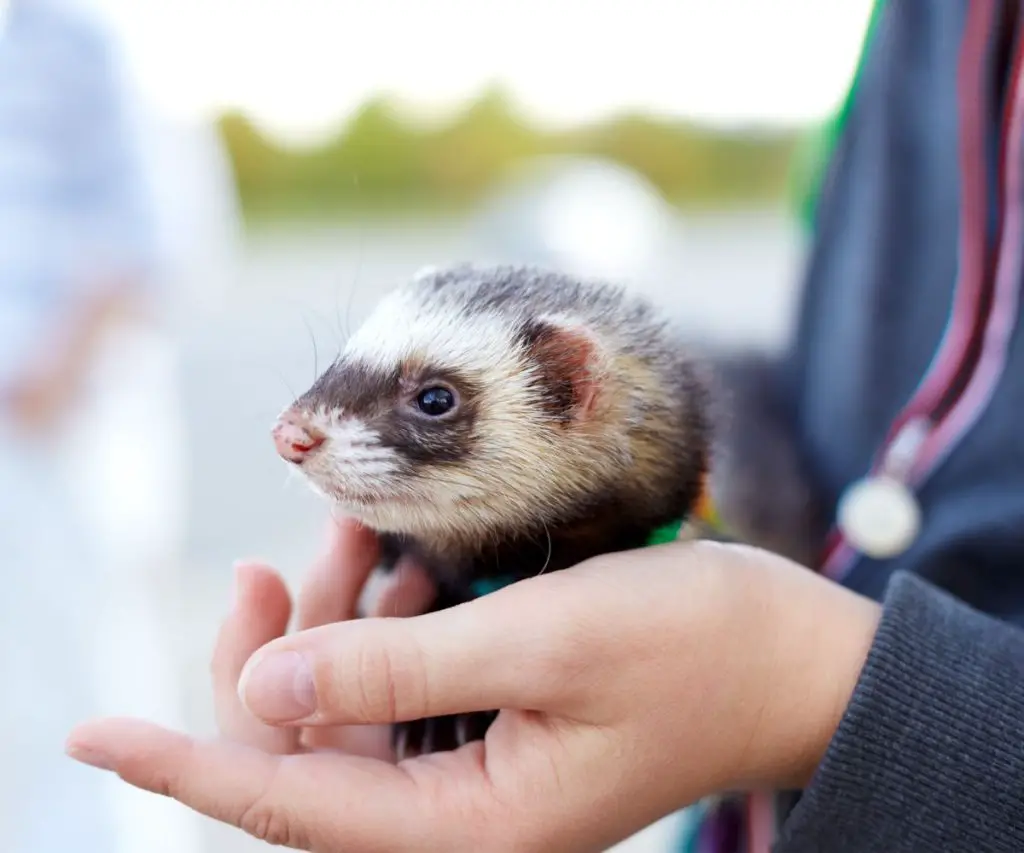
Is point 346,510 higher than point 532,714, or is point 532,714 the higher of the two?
point 346,510

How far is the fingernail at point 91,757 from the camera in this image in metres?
0.58

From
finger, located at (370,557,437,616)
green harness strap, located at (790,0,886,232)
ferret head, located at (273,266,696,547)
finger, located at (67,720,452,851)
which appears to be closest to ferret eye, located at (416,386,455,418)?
ferret head, located at (273,266,696,547)

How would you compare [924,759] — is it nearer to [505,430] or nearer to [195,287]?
[505,430]

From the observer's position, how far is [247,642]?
66 cm

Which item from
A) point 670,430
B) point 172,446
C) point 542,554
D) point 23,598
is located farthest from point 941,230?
point 172,446

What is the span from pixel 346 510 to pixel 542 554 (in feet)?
0.44

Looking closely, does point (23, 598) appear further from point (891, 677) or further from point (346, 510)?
point (891, 677)

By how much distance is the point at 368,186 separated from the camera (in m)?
0.94

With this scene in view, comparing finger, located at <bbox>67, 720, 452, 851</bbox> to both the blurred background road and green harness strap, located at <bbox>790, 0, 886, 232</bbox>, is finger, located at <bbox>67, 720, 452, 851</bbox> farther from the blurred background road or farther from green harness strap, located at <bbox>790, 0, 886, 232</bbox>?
green harness strap, located at <bbox>790, 0, 886, 232</bbox>

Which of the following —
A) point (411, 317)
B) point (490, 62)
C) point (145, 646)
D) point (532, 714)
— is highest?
point (490, 62)

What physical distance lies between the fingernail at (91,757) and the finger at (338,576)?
0.45ft

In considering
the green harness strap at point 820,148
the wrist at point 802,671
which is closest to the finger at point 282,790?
the wrist at point 802,671

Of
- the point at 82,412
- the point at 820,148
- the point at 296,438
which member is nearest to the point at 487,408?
the point at 296,438

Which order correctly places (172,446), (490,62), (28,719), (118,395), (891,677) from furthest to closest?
(172,446)
(118,395)
(28,719)
(490,62)
(891,677)
